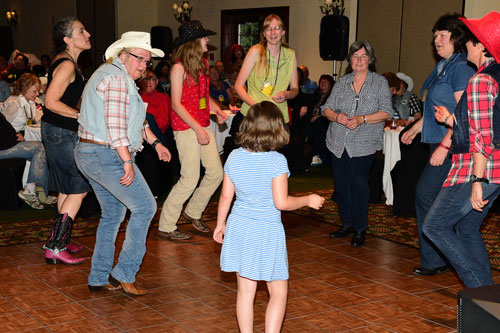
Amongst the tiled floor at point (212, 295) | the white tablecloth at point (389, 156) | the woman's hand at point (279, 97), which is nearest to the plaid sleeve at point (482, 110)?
the tiled floor at point (212, 295)

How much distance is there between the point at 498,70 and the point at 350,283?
68.9 inches

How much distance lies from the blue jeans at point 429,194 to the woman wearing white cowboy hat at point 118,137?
1.66 meters

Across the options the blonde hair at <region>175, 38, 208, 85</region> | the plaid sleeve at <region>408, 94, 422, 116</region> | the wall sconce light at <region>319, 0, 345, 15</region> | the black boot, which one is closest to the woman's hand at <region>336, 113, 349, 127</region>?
the blonde hair at <region>175, 38, 208, 85</region>

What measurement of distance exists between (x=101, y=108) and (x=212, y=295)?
1269 millimetres

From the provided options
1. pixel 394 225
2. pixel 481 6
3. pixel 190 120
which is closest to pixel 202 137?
pixel 190 120

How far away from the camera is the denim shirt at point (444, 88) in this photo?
3.96 metres

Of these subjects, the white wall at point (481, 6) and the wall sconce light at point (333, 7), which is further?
the wall sconce light at point (333, 7)

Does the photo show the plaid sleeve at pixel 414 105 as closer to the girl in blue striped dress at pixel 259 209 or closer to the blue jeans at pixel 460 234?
the blue jeans at pixel 460 234

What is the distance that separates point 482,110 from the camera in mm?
3012

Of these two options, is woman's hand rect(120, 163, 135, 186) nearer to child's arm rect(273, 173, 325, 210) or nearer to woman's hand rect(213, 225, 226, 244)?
woman's hand rect(213, 225, 226, 244)

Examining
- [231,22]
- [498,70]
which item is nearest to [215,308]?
[498,70]

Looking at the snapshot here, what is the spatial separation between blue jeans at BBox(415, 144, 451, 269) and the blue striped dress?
4.96 ft

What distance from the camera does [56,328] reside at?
11.2 feet

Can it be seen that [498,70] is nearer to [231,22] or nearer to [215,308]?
[215,308]
